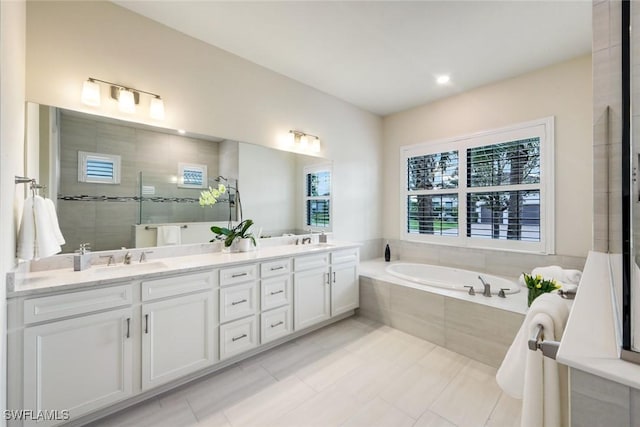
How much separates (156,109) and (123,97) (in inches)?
8.7

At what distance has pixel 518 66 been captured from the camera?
2.83 meters

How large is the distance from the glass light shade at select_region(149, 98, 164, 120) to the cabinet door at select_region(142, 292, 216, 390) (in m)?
1.47

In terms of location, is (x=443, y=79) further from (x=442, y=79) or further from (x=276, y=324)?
(x=276, y=324)

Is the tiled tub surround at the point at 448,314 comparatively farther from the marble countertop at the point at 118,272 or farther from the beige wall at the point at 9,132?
the beige wall at the point at 9,132

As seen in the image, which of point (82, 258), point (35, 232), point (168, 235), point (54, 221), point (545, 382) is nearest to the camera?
point (545, 382)

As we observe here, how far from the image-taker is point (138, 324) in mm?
1711

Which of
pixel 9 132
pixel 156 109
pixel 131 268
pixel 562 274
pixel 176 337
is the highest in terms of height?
pixel 156 109

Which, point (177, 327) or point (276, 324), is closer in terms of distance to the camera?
point (177, 327)

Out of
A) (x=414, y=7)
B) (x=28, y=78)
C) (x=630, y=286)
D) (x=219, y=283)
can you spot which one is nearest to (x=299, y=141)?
(x=414, y=7)

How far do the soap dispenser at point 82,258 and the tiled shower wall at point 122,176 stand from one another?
0.05 m

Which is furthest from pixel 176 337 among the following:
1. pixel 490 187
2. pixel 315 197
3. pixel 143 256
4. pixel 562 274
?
pixel 490 187

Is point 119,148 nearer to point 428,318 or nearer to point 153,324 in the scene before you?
point 153,324

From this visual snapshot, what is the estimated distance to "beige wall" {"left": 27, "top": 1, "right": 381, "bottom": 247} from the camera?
5.98ft

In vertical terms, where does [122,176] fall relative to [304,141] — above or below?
below
